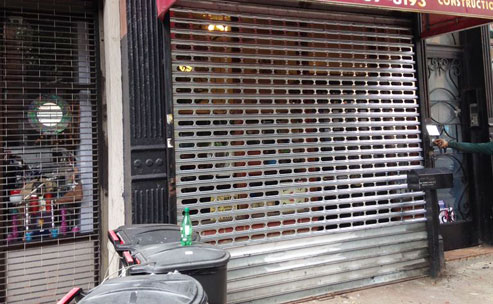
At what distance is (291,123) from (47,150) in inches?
117

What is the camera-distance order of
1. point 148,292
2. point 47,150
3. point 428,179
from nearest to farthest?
point 148,292
point 47,150
point 428,179

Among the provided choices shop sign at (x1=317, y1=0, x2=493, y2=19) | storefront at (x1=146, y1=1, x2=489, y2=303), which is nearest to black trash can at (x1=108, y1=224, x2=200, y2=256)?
storefront at (x1=146, y1=1, x2=489, y2=303)

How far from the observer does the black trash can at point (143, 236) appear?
9.81ft

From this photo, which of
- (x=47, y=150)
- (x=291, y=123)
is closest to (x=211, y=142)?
(x=291, y=123)

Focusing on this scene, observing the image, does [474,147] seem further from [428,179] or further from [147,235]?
[147,235]

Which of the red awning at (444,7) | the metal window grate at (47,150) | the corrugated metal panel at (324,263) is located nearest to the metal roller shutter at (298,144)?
the corrugated metal panel at (324,263)

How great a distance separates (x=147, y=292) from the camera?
192 centimetres

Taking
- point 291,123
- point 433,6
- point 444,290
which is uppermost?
point 433,6

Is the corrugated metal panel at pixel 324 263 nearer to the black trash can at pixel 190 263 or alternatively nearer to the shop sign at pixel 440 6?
the black trash can at pixel 190 263

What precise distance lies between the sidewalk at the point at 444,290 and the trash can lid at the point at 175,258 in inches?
97.4

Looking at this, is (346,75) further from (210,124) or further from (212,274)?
(212,274)

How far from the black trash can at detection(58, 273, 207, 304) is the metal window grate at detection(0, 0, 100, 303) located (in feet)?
8.44

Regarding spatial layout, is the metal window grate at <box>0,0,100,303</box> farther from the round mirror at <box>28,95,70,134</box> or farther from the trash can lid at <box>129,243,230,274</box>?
the trash can lid at <box>129,243,230,274</box>

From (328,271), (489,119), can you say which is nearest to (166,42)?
(328,271)
